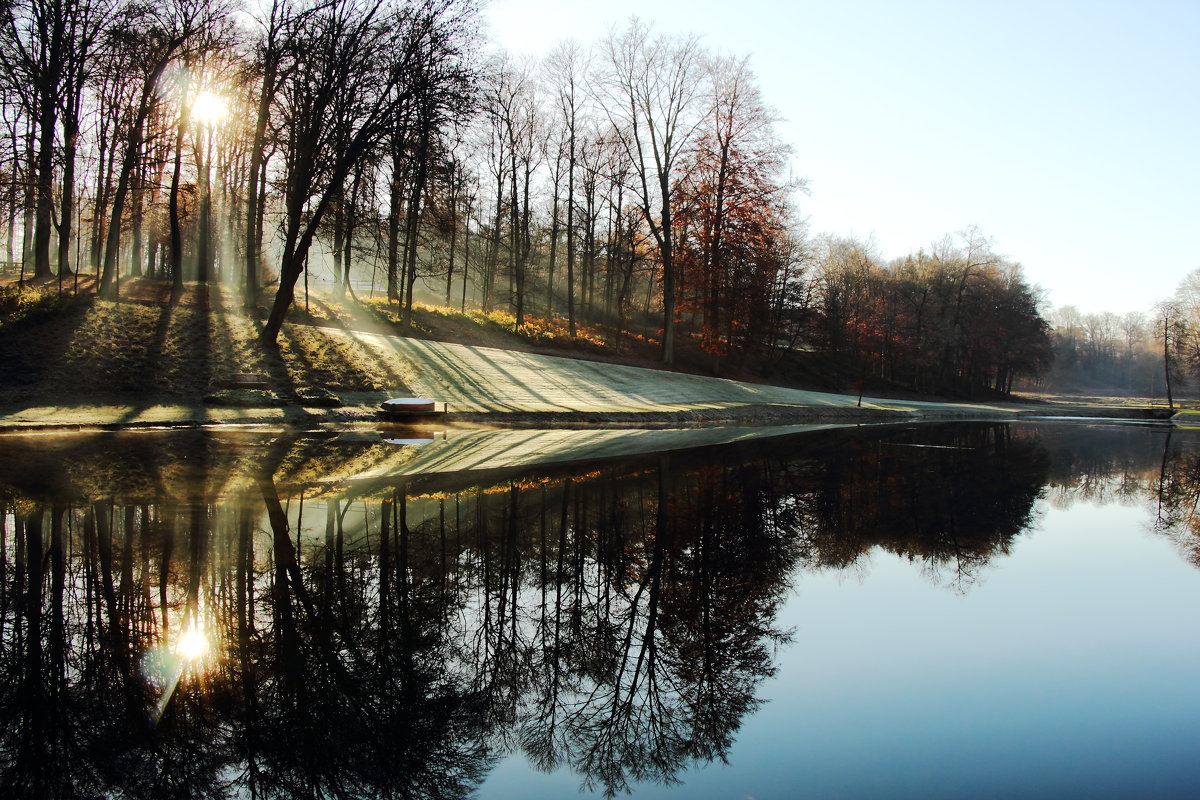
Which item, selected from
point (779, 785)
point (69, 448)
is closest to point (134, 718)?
point (779, 785)

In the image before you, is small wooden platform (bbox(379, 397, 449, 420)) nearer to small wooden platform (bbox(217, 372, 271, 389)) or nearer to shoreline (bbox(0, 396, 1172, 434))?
shoreline (bbox(0, 396, 1172, 434))

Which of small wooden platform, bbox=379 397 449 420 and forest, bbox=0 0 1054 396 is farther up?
forest, bbox=0 0 1054 396

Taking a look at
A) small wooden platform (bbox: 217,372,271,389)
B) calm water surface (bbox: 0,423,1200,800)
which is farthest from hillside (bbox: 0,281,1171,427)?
calm water surface (bbox: 0,423,1200,800)

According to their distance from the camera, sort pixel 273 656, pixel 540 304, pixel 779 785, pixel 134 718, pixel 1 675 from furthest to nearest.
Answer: pixel 540 304 < pixel 273 656 < pixel 1 675 < pixel 134 718 < pixel 779 785

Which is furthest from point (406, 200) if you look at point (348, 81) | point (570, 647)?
point (570, 647)

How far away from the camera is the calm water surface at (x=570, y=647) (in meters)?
3.70

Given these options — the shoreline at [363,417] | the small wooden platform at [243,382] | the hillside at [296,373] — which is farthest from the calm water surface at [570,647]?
the small wooden platform at [243,382]

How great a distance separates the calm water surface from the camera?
370 centimetres

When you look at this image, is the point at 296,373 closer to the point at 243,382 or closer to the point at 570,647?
the point at 243,382

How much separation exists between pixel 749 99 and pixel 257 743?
4468 centimetres

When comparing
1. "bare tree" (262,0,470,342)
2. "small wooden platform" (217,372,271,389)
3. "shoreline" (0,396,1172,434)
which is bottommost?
"shoreline" (0,396,1172,434)

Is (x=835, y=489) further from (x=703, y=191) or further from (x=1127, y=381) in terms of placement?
(x=1127, y=381)

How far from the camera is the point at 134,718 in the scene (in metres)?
3.88

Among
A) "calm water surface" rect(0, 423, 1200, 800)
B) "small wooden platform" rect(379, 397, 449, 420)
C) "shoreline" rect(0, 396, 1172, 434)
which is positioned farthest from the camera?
"small wooden platform" rect(379, 397, 449, 420)
